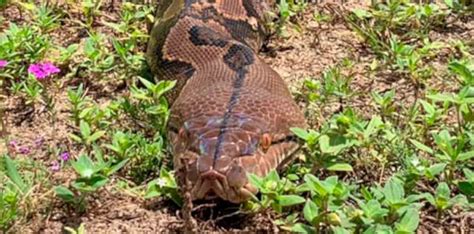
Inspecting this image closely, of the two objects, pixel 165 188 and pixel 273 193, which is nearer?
pixel 273 193

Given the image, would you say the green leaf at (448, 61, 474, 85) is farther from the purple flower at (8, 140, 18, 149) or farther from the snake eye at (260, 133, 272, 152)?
the purple flower at (8, 140, 18, 149)

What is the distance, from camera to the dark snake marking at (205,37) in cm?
532

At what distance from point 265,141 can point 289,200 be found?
1.50 feet

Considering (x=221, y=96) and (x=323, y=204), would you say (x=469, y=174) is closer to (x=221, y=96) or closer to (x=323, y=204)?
(x=323, y=204)

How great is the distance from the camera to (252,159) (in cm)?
394

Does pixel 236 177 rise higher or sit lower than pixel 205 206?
higher

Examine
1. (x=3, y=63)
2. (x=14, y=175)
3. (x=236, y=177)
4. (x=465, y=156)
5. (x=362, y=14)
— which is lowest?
(x=14, y=175)

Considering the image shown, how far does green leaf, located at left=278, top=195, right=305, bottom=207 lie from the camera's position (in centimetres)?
370

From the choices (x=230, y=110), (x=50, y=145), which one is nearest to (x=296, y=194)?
(x=230, y=110)

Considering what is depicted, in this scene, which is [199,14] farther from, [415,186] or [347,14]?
[415,186]

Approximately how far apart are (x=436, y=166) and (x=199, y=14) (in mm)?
2198

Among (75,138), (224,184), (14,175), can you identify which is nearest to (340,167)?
(224,184)

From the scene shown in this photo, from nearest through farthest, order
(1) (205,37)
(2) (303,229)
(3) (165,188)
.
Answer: (2) (303,229), (3) (165,188), (1) (205,37)

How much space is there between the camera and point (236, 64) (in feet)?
16.4
